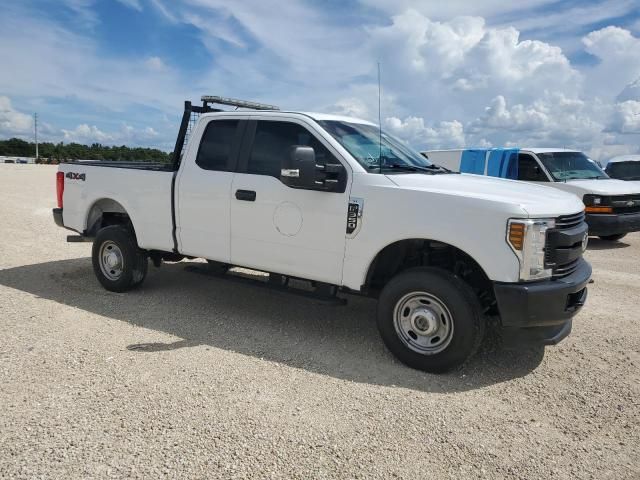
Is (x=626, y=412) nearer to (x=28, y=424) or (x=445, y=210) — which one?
(x=445, y=210)

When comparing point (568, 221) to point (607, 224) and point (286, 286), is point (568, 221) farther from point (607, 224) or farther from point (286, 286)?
point (607, 224)

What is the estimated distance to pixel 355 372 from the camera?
14.1 ft

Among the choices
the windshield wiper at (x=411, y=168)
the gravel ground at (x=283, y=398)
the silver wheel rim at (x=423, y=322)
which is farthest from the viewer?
the windshield wiper at (x=411, y=168)

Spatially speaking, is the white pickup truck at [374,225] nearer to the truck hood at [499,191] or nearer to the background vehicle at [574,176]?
the truck hood at [499,191]

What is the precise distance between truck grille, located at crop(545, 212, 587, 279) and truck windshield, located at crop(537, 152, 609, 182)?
7.62m

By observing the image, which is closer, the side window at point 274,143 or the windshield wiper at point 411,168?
the windshield wiper at point 411,168

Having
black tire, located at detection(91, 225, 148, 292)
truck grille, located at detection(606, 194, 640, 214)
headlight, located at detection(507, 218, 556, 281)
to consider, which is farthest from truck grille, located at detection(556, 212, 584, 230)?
truck grille, located at detection(606, 194, 640, 214)

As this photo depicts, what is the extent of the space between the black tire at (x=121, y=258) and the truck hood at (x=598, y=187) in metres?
8.20

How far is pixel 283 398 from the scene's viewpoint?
3.77 meters

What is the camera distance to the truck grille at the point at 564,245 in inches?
154

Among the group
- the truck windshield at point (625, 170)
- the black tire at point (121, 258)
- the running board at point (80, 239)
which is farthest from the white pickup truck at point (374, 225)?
the truck windshield at point (625, 170)

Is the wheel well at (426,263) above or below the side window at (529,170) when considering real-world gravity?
below

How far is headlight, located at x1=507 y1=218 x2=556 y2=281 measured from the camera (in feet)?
12.3

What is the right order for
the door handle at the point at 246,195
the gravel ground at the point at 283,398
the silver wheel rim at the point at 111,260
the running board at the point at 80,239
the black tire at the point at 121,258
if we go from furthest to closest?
the running board at the point at 80,239 → the silver wheel rim at the point at 111,260 → the black tire at the point at 121,258 → the door handle at the point at 246,195 → the gravel ground at the point at 283,398
